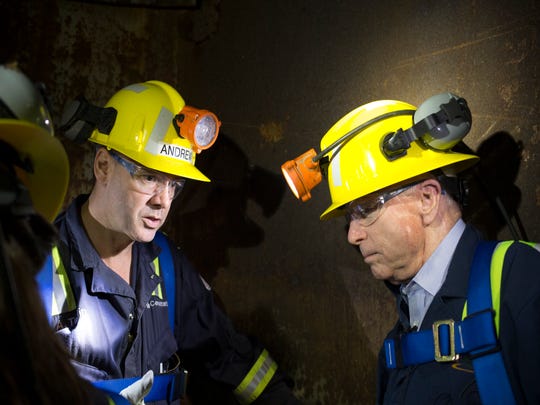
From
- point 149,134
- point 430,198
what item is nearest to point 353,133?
point 430,198

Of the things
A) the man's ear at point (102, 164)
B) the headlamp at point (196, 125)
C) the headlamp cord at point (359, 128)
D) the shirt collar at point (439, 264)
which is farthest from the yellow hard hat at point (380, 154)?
the man's ear at point (102, 164)

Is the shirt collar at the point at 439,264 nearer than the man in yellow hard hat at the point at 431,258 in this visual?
No

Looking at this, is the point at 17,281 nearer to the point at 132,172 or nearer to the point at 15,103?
the point at 15,103

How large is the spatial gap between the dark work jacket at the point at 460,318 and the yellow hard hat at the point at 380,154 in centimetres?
28

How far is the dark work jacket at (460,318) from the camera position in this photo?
4.84ft

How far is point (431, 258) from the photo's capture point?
1.84 meters

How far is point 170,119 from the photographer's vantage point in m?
2.46

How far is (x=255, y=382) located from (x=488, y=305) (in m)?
1.37

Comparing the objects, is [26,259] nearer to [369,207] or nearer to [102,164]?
[369,207]

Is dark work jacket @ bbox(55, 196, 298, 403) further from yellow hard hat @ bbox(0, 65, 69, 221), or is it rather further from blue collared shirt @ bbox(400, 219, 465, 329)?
blue collared shirt @ bbox(400, 219, 465, 329)

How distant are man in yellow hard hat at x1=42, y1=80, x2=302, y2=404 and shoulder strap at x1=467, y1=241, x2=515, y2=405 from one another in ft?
4.17

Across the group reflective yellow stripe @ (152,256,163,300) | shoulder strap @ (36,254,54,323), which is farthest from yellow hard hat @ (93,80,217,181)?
shoulder strap @ (36,254,54,323)

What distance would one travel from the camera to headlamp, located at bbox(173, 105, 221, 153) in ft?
7.80

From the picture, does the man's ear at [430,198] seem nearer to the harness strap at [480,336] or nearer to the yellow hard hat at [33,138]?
the harness strap at [480,336]
